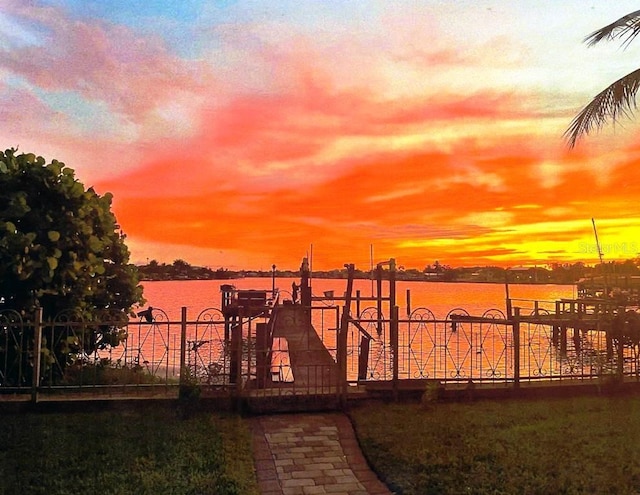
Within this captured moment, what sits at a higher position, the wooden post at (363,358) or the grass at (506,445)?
the wooden post at (363,358)

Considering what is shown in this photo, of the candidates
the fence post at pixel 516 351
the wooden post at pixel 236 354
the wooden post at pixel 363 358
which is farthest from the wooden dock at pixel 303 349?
the fence post at pixel 516 351

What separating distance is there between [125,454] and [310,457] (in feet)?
6.59

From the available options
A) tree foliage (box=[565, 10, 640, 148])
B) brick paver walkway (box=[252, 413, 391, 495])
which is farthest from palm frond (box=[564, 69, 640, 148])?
brick paver walkway (box=[252, 413, 391, 495])

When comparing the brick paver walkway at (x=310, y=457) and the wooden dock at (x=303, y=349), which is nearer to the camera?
the brick paver walkway at (x=310, y=457)

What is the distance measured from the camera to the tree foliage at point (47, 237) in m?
8.44

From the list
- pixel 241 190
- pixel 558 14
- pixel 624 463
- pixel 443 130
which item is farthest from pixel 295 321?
pixel 624 463

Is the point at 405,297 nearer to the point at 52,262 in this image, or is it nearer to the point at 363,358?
the point at 363,358

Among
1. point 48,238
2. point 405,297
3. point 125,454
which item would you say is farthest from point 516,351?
point 405,297

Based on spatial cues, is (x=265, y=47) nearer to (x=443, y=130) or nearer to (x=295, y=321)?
(x=443, y=130)

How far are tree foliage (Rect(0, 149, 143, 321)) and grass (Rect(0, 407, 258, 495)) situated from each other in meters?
2.21

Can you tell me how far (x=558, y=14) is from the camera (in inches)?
365

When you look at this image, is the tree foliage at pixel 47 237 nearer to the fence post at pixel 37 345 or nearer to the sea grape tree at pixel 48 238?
the sea grape tree at pixel 48 238

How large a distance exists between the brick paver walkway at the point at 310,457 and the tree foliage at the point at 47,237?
157 inches

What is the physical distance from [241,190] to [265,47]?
642cm
